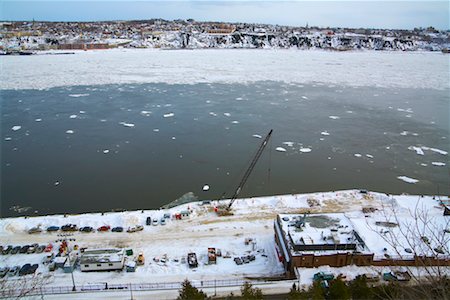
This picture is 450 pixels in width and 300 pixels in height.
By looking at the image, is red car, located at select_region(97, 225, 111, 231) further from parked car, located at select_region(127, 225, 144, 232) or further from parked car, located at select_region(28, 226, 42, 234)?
parked car, located at select_region(28, 226, 42, 234)

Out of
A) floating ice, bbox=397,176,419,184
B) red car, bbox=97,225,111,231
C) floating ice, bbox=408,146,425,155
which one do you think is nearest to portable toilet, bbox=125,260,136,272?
red car, bbox=97,225,111,231

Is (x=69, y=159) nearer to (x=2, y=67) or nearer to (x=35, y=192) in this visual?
(x=35, y=192)

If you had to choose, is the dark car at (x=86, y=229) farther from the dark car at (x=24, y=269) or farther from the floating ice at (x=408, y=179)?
the floating ice at (x=408, y=179)

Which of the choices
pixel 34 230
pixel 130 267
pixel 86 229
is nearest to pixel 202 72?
pixel 86 229

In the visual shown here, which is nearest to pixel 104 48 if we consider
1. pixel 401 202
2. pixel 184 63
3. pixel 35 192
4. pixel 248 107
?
pixel 184 63

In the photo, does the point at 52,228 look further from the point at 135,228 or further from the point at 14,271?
the point at 135,228

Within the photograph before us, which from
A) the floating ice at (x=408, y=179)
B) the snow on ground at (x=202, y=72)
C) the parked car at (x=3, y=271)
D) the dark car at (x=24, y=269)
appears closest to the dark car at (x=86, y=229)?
the dark car at (x=24, y=269)
